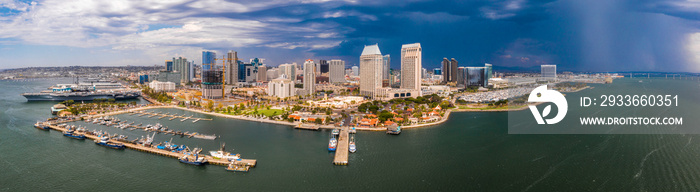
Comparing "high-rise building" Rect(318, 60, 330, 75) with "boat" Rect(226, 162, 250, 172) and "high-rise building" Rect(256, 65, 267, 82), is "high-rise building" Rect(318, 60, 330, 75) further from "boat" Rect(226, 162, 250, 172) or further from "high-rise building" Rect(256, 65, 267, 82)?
"boat" Rect(226, 162, 250, 172)

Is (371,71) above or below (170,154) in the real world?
above

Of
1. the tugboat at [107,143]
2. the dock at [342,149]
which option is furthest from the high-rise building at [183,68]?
the dock at [342,149]

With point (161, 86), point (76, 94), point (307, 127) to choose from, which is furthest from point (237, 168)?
point (161, 86)

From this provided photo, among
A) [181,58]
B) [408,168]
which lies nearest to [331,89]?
[181,58]

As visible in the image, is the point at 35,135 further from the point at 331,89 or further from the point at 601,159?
the point at 331,89

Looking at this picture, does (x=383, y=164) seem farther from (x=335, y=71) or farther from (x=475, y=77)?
(x=335, y=71)

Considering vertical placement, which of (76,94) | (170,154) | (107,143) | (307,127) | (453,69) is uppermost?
(453,69)
